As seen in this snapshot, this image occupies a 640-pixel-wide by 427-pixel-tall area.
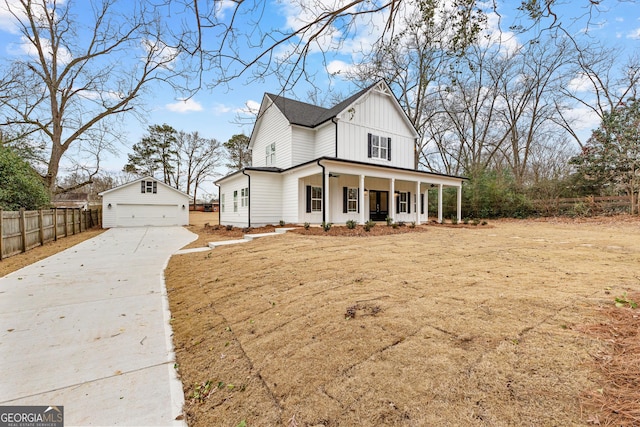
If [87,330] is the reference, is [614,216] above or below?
above

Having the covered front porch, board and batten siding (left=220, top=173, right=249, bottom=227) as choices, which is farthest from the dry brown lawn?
board and batten siding (left=220, top=173, right=249, bottom=227)

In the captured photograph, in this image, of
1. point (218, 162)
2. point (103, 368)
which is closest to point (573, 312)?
point (103, 368)

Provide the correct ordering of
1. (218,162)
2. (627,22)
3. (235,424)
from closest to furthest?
(235,424)
(627,22)
(218,162)

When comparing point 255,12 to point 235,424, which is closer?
point 235,424

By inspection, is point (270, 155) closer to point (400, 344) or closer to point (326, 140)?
point (326, 140)

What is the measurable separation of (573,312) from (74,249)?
12.9 metres

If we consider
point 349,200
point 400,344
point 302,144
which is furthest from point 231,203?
point 400,344

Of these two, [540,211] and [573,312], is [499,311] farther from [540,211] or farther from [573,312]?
[540,211]

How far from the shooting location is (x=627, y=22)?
362cm

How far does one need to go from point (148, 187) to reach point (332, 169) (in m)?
16.9

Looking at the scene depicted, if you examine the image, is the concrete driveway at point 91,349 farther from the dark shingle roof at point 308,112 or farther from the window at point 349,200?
the dark shingle roof at point 308,112

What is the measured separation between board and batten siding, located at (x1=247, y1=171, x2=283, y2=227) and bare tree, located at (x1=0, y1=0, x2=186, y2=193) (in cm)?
893

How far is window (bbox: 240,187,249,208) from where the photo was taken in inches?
529

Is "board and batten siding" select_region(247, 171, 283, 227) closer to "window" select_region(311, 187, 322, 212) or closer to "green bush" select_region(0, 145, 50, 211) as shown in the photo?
"window" select_region(311, 187, 322, 212)
